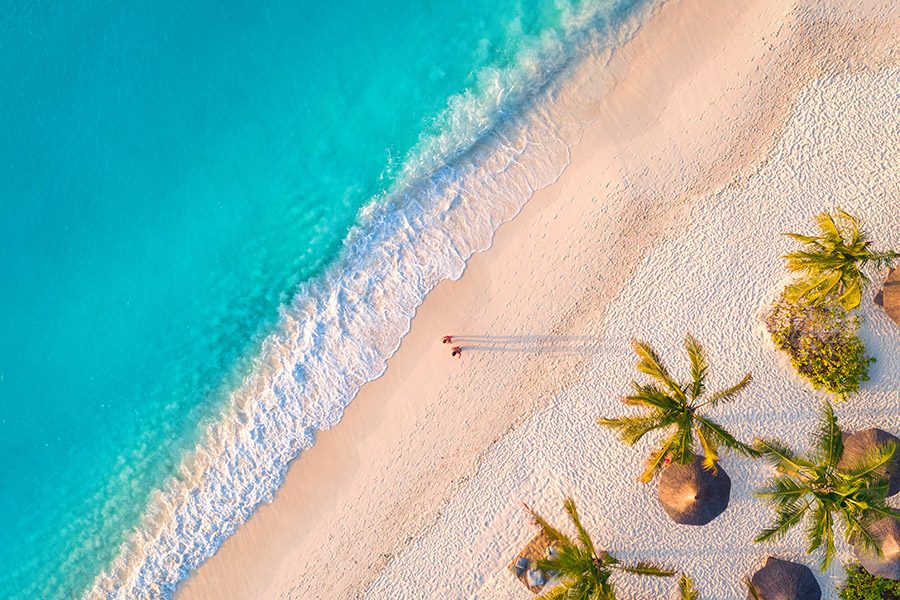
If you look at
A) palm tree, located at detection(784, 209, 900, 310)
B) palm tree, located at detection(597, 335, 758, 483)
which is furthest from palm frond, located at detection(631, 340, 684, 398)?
palm tree, located at detection(784, 209, 900, 310)

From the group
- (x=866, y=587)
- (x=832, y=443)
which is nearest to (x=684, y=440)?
(x=832, y=443)

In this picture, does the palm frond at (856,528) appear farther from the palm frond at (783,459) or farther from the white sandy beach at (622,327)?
the white sandy beach at (622,327)

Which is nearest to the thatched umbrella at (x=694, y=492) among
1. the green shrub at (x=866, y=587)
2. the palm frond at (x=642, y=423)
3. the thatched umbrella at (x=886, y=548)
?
the palm frond at (x=642, y=423)

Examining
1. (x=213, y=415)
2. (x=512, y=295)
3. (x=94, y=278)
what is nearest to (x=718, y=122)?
(x=512, y=295)

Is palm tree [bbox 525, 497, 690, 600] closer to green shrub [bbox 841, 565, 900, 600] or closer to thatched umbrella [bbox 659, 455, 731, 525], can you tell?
thatched umbrella [bbox 659, 455, 731, 525]

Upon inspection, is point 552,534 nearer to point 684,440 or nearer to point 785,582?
point 684,440
